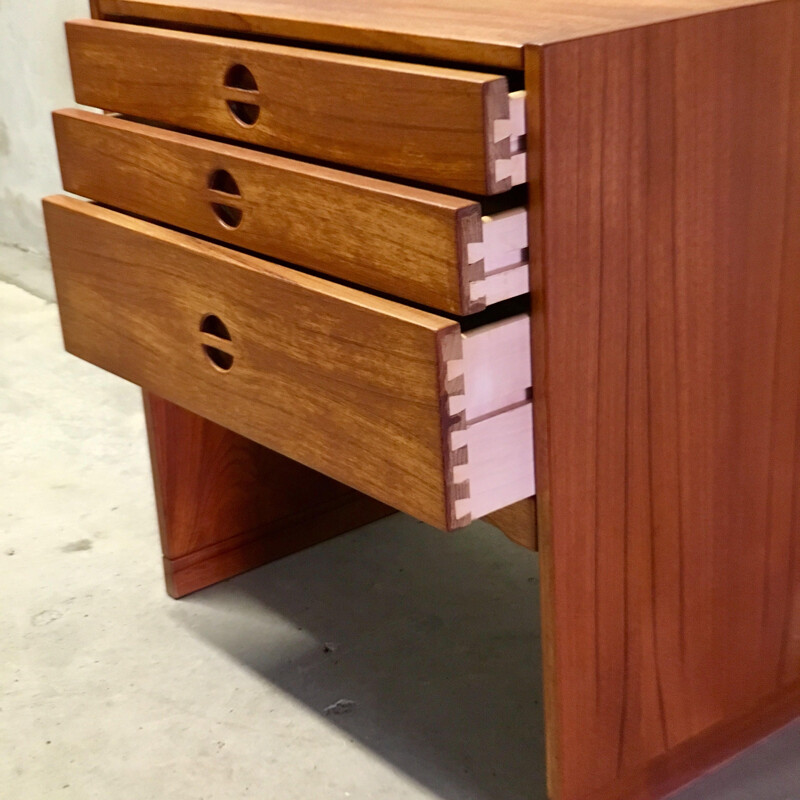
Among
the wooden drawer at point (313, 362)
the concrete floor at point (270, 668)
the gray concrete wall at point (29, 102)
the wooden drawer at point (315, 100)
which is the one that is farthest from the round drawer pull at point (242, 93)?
the gray concrete wall at point (29, 102)

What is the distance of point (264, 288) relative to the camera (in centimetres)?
90

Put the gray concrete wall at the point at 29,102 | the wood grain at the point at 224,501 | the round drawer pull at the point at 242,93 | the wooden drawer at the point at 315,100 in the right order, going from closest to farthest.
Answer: the wooden drawer at the point at 315,100
the round drawer pull at the point at 242,93
the wood grain at the point at 224,501
the gray concrete wall at the point at 29,102

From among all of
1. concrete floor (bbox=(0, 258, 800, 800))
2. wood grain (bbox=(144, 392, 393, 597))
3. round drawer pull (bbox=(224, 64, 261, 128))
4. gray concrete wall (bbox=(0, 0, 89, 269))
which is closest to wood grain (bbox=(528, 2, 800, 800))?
concrete floor (bbox=(0, 258, 800, 800))

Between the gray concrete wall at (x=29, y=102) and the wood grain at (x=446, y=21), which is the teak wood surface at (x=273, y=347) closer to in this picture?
the wood grain at (x=446, y=21)

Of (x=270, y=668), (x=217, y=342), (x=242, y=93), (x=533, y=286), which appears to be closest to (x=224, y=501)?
(x=270, y=668)

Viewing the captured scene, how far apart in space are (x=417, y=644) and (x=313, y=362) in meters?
0.45

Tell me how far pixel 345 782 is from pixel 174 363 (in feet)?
1.24

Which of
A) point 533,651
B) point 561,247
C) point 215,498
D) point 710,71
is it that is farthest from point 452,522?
point 215,498

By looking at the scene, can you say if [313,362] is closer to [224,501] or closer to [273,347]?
[273,347]

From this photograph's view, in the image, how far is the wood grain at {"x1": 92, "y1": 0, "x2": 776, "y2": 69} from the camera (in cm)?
75

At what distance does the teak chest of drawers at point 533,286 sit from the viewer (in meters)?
0.77

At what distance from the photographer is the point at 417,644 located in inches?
48.4

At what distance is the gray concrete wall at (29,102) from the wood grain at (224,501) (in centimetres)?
92

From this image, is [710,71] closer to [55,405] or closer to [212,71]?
[212,71]
